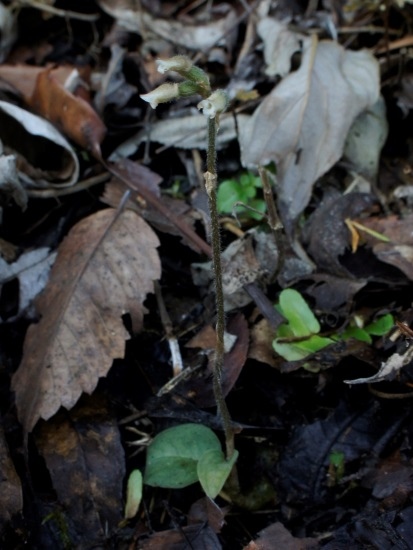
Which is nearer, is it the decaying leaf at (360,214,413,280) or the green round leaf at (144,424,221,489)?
the green round leaf at (144,424,221,489)

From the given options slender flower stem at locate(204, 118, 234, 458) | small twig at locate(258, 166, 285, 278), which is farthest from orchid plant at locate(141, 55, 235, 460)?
small twig at locate(258, 166, 285, 278)

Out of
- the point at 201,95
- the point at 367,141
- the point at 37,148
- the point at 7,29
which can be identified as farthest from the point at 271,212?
the point at 7,29

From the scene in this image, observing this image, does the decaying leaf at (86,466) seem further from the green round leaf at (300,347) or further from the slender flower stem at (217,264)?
the green round leaf at (300,347)

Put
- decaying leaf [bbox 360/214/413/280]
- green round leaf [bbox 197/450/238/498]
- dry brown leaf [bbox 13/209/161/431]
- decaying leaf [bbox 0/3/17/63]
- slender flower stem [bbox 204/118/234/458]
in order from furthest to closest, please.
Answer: decaying leaf [bbox 0/3/17/63] < decaying leaf [bbox 360/214/413/280] < dry brown leaf [bbox 13/209/161/431] < green round leaf [bbox 197/450/238/498] < slender flower stem [bbox 204/118/234/458]

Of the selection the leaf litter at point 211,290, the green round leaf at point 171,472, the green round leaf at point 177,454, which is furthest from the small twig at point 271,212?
the green round leaf at point 171,472

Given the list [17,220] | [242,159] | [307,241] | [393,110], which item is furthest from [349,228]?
[17,220]

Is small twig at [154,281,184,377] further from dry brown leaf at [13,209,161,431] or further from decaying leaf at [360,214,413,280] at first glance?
decaying leaf at [360,214,413,280]
